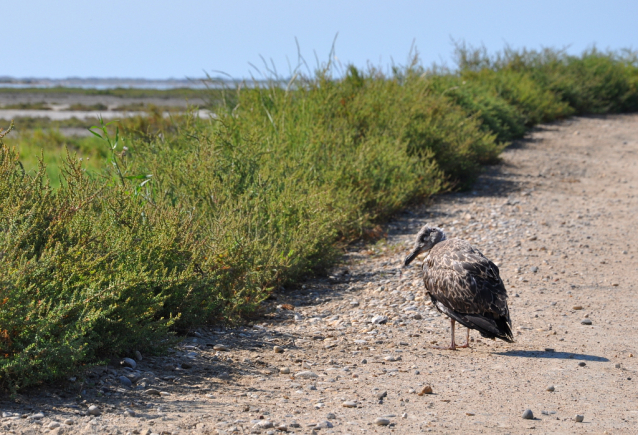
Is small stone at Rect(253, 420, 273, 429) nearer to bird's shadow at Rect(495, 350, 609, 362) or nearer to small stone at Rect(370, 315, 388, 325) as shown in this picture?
bird's shadow at Rect(495, 350, 609, 362)

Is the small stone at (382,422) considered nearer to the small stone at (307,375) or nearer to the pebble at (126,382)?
the small stone at (307,375)

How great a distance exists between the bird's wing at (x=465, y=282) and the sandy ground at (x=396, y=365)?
0.43 metres

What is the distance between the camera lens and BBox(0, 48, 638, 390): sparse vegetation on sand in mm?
3994

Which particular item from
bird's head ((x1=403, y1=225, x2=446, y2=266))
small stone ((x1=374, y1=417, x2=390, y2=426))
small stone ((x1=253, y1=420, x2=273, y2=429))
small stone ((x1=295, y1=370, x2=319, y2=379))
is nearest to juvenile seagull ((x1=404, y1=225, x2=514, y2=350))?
bird's head ((x1=403, y1=225, x2=446, y2=266))

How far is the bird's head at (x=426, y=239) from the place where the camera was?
5996mm

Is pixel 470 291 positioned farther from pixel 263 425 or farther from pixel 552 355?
pixel 263 425

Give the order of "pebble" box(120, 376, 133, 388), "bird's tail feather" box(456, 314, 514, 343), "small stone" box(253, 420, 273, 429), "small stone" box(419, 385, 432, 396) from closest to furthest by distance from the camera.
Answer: "small stone" box(253, 420, 273, 429)
"pebble" box(120, 376, 133, 388)
"small stone" box(419, 385, 432, 396)
"bird's tail feather" box(456, 314, 514, 343)

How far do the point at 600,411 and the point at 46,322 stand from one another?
3.39m

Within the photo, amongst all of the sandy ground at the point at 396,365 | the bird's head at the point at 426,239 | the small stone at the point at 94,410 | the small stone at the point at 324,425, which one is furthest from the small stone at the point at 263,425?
the bird's head at the point at 426,239

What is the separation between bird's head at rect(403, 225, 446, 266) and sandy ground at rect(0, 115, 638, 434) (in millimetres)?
658

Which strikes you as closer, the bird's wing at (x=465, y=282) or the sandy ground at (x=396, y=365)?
the sandy ground at (x=396, y=365)

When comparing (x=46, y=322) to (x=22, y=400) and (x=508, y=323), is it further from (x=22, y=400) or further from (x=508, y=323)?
(x=508, y=323)

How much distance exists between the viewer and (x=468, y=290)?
198 inches

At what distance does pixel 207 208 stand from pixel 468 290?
2982mm
